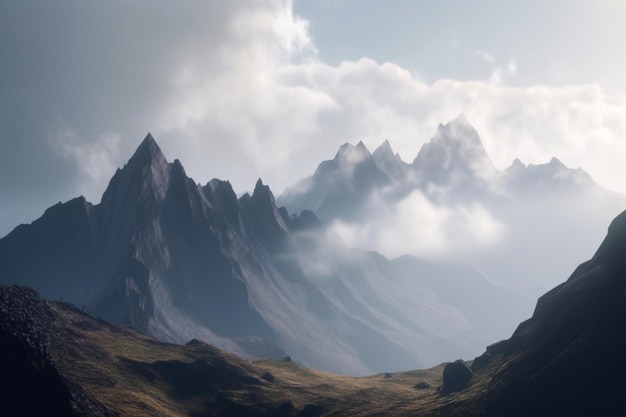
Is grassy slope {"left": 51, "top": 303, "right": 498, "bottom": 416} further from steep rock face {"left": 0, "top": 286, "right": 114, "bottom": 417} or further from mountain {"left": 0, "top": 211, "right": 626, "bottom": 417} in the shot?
steep rock face {"left": 0, "top": 286, "right": 114, "bottom": 417}

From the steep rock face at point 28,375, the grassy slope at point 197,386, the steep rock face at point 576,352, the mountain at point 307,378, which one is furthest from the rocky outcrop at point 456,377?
the steep rock face at point 28,375

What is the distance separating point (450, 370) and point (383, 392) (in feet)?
88.6

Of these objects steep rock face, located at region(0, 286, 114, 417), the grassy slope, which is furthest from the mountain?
the grassy slope

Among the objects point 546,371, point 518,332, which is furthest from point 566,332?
point 518,332

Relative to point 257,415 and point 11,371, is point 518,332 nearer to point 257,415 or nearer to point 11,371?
point 257,415

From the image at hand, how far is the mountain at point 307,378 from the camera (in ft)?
298

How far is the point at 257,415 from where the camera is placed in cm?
14188

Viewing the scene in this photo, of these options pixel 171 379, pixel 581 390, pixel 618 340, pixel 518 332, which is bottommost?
pixel 581 390

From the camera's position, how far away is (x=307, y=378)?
656ft

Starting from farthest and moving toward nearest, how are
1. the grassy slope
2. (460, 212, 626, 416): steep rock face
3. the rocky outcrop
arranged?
1. the rocky outcrop
2. the grassy slope
3. (460, 212, 626, 416): steep rock face

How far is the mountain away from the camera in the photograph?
90.7 metres

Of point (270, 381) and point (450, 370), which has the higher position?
point (270, 381)

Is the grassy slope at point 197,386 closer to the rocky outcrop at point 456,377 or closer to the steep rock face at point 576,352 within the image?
the rocky outcrop at point 456,377

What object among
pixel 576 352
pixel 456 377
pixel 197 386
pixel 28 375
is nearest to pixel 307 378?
pixel 197 386
